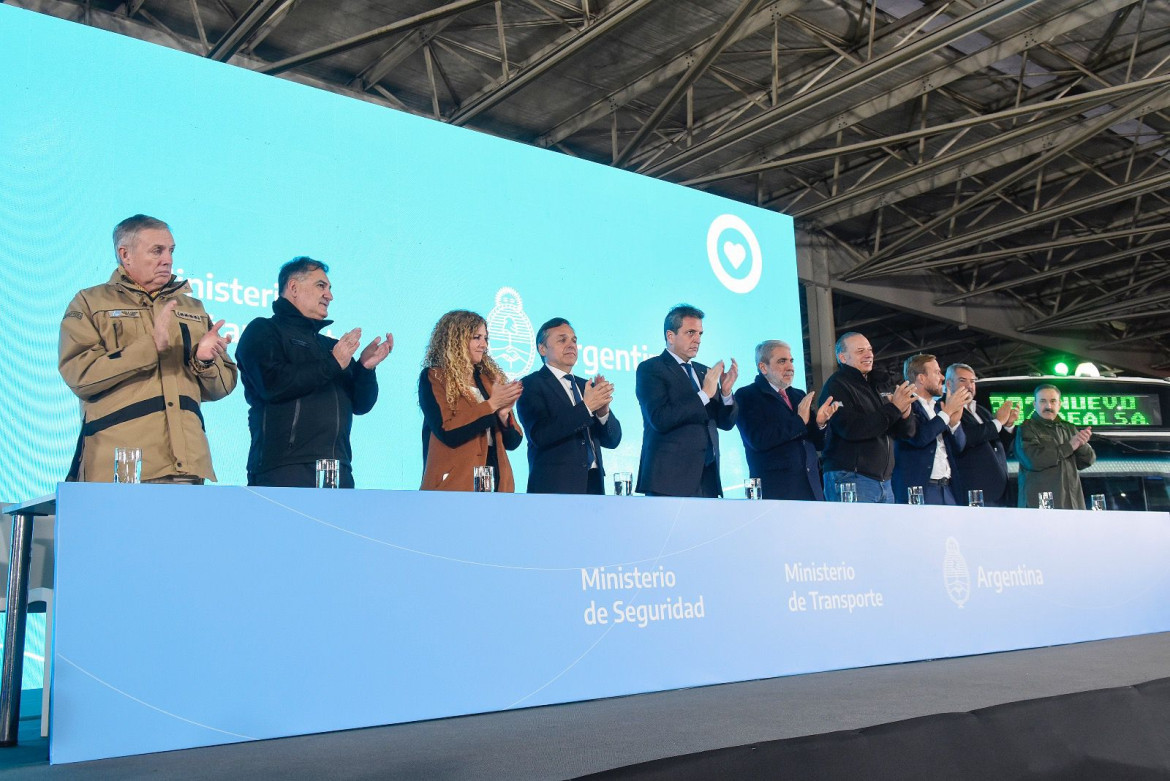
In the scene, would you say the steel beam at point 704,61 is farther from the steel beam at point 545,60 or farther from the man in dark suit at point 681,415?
the man in dark suit at point 681,415

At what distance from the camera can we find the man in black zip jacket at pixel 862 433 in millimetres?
3730

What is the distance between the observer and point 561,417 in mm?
3162

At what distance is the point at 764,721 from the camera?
184 cm

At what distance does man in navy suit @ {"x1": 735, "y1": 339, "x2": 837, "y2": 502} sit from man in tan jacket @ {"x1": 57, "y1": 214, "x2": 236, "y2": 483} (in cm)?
192

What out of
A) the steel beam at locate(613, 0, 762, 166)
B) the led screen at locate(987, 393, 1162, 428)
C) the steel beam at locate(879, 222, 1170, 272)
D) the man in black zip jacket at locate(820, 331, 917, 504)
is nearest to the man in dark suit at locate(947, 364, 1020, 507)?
the man in black zip jacket at locate(820, 331, 917, 504)

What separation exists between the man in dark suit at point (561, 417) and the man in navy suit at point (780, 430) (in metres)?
0.66

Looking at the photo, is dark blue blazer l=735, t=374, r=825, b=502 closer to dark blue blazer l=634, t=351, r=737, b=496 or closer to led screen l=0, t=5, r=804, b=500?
dark blue blazer l=634, t=351, r=737, b=496

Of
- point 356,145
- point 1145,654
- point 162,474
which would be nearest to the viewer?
point 162,474

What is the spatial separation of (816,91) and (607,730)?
Answer: 7.02 m

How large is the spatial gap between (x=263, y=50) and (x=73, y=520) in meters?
6.68

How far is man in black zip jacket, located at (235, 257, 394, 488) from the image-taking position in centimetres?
265

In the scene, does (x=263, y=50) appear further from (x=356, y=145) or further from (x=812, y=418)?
(x=812, y=418)

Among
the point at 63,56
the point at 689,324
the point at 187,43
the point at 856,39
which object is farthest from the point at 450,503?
the point at 856,39

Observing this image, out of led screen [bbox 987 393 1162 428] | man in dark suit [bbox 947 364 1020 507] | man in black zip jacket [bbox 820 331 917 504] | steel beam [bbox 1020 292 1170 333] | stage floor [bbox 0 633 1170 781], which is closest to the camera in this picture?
stage floor [bbox 0 633 1170 781]
